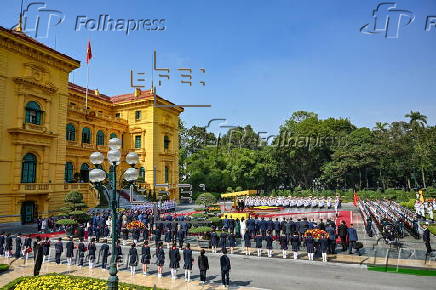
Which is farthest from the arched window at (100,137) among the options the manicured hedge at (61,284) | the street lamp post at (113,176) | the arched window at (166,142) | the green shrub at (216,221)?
the street lamp post at (113,176)

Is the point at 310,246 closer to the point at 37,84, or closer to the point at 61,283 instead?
the point at 61,283

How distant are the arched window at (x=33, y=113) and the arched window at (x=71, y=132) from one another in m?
6.72

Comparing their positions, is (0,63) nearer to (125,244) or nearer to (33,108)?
(33,108)

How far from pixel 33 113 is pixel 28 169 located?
4964 mm

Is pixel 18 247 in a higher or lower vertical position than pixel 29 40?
lower

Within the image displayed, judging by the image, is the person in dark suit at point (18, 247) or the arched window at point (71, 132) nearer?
the person in dark suit at point (18, 247)

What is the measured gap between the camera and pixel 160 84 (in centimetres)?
1341

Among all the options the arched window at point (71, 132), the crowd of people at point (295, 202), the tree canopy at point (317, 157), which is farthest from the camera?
the tree canopy at point (317, 157)

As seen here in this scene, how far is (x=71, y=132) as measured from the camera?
35531mm

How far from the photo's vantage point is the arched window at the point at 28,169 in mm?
26672

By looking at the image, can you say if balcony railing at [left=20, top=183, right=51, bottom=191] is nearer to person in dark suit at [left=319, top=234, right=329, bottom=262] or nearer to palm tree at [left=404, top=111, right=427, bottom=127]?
person in dark suit at [left=319, top=234, right=329, bottom=262]

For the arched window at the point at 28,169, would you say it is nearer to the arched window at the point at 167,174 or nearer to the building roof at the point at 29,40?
the building roof at the point at 29,40

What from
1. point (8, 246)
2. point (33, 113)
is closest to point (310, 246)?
point (8, 246)

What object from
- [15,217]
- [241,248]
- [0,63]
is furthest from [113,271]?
[0,63]
